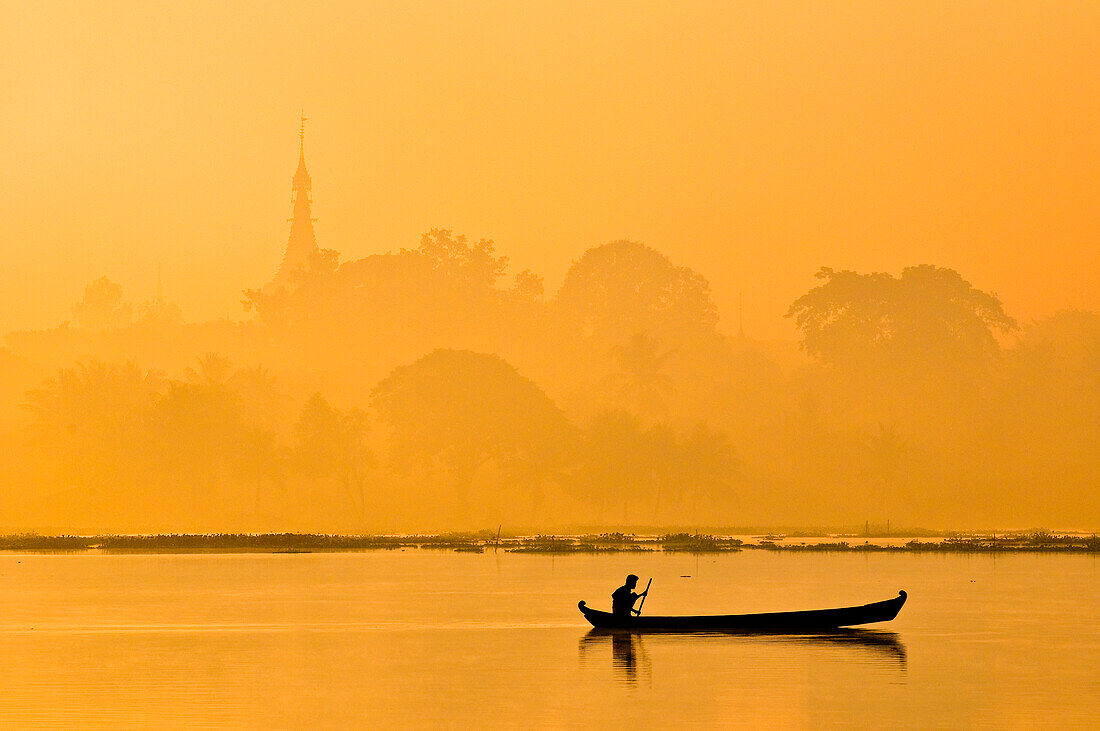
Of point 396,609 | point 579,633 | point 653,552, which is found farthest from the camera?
point 653,552

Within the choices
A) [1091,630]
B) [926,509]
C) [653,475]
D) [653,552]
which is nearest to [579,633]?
[1091,630]

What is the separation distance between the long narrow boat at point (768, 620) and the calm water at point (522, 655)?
681 mm

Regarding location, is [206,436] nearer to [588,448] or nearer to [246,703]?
[588,448]

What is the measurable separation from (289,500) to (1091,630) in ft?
408

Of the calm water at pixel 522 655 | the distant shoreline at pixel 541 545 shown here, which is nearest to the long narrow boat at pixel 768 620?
the calm water at pixel 522 655

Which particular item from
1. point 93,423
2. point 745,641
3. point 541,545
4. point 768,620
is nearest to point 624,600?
point 745,641

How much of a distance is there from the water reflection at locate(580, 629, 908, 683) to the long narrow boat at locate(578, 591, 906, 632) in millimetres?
475

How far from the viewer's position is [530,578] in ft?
317

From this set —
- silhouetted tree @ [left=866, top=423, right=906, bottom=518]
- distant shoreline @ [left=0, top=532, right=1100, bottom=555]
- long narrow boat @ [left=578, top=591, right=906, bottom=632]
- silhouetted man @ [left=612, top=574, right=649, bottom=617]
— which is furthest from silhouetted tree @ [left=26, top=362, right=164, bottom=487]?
silhouetted man @ [left=612, top=574, right=649, bottom=617]

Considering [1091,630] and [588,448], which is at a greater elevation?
[588,448]

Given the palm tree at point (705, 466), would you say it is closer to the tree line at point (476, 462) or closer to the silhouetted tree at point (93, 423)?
the tree line at point (476, 462)

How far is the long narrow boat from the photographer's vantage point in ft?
183

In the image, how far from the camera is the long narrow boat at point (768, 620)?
55.8m

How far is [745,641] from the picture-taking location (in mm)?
58312
